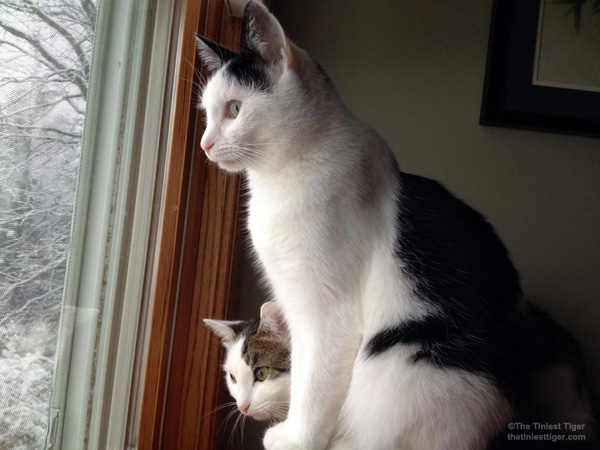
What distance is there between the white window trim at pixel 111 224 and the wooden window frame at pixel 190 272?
39 mm

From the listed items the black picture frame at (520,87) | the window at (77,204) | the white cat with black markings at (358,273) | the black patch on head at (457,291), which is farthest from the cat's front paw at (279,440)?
the black picture frame at (520,87)

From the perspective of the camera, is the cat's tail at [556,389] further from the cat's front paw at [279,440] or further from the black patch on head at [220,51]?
the black patch on head at [220,51]

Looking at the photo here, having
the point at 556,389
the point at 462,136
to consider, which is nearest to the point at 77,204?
the point at 556,389

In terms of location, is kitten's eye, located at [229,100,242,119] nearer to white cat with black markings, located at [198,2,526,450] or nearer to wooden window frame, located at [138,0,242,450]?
white cat with black markings, located at [198,2,526,450]

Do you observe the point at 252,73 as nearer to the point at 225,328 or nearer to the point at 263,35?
the point at 263,35

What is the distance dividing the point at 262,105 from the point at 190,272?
1.53 feet

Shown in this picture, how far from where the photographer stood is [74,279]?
0.66m

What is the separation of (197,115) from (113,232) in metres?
0.35

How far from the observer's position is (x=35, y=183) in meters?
0.51

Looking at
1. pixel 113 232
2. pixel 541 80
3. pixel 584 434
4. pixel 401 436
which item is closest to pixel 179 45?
pixel 113 232

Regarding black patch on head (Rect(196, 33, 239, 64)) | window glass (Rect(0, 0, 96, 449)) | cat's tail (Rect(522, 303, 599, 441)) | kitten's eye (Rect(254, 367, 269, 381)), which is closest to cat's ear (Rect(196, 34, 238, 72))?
black patch on head (Rect(196, 33, 239, 64))

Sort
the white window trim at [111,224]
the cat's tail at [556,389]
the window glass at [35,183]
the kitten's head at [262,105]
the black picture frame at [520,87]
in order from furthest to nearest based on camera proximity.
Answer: the black picture frame at [520,87] → the cat's tail at [556,389] → the kitten's head at [262,105] → the white window trim at [111,224] → the window glass at [35,183]

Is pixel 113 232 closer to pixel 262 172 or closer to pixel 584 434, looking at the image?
pixel 262 172

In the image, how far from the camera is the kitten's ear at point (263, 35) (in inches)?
28.1
